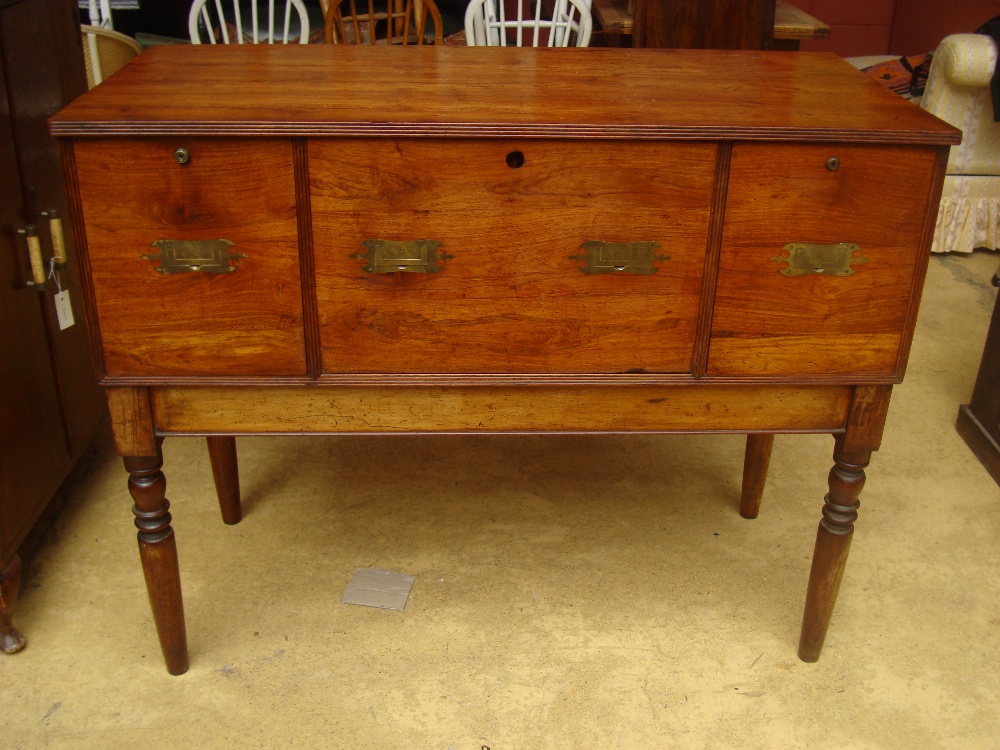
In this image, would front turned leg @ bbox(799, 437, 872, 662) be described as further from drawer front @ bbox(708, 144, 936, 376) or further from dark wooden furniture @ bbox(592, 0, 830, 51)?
dark wooden furniture @ bbox(592, 0, 830, 51)

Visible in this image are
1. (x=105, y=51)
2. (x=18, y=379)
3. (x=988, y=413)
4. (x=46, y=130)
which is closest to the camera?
(x=18, y=379)

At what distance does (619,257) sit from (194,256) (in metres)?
0.61

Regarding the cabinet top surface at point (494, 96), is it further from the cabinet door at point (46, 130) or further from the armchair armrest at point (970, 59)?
the armchair armrest at point (970, 59)

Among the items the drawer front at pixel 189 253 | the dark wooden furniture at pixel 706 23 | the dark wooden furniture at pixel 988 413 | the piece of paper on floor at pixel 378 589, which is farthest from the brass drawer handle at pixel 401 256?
the dark wooden furniture at pixel 706 23

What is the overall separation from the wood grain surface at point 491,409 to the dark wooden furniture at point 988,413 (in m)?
1.17

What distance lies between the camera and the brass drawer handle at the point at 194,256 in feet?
4.71

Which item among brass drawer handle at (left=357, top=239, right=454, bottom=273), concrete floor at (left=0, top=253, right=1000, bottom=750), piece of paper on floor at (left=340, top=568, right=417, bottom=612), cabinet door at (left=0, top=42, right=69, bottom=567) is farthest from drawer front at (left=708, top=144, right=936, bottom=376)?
cabinet door at (left=0, top=42, right=69, bottom=567)

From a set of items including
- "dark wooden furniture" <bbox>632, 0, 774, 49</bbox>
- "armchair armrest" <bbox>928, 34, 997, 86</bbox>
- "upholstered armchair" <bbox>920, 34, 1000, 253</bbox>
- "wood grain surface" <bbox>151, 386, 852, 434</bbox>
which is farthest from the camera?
"upholstered armchair" <bbox>920, 34, 1000, 253</bbox>

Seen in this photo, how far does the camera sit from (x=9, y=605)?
1.87 m

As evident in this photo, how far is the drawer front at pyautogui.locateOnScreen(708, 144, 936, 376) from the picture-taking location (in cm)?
144

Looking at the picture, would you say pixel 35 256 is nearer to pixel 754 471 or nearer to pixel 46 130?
pixel 46 130

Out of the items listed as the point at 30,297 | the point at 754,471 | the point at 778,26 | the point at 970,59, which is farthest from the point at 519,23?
the point at 30,297

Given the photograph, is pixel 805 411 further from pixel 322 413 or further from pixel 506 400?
pixel 322 413

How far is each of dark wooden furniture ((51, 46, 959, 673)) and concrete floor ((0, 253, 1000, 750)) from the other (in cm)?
41
